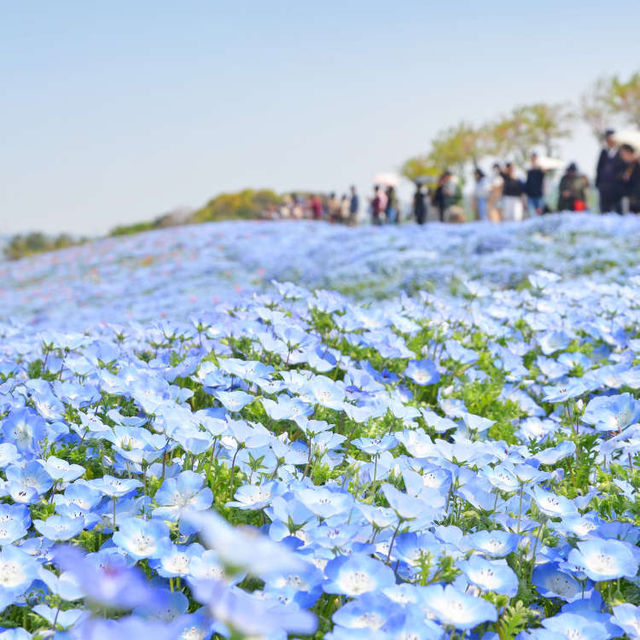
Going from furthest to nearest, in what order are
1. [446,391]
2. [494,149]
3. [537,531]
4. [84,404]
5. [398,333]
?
[494,149], [398,333], [446,391], [84,404], [537,531]

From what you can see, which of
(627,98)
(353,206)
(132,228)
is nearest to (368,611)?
(353,206)

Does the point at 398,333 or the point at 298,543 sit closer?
the point at 298,543

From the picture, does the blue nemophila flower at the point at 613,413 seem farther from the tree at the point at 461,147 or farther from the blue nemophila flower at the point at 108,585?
the tree at the point at 461,147

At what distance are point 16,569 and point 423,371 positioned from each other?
1.79 meters

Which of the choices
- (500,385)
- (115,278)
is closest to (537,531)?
(500,385)

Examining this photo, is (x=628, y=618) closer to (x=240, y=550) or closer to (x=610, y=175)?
(x=240, y=550)

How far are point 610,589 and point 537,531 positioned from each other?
8.7 inches

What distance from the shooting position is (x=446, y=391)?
2805 millimetres

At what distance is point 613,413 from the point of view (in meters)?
2.14

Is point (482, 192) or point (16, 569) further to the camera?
point (482, 192)

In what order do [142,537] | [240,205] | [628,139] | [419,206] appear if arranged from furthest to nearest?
[240,205]
[419,206]
[628,139]
[142,537]

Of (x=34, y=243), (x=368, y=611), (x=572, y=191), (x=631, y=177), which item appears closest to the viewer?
(x=368, y=611)

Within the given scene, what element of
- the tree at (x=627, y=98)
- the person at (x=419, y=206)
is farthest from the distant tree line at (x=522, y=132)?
the person at (x=419, y=206)

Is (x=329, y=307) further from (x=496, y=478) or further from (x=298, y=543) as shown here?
(x=298, y=543)
